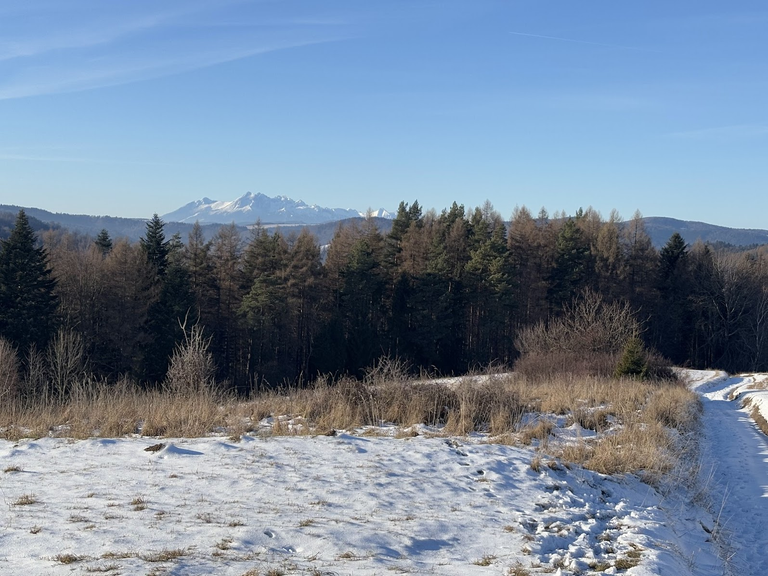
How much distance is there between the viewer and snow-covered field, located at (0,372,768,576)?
15.3ft

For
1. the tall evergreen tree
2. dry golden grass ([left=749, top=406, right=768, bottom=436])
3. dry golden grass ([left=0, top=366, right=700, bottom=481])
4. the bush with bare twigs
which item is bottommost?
dry golden grass ([left=749, top=406, right=768, bottom=436])

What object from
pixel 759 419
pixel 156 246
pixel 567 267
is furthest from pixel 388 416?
pixel 567 267

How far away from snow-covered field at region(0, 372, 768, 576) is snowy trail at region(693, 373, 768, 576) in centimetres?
4

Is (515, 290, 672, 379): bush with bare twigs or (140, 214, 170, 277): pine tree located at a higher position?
(140, 214, 170, 277): pine tree

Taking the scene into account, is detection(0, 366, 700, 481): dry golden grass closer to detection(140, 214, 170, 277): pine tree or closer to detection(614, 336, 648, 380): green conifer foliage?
detection(614, 336, 648, 380): green conifer foliage

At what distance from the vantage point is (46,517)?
5129 mm

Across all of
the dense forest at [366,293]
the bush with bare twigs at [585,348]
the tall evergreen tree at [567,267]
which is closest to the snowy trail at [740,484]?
the bush with bare twigs at [585,348]

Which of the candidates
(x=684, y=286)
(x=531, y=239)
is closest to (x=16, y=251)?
(x=531, y=239)

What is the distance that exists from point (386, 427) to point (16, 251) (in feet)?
95.4

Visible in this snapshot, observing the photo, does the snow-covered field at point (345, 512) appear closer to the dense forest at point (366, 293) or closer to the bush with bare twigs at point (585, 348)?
the bush with bare twigs at point (585, 348)

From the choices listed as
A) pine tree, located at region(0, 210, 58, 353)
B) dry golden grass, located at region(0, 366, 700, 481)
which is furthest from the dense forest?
dry golden grass, located at region(0, 366, 700, 481)

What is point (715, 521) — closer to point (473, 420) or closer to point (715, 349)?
point (473, 420)

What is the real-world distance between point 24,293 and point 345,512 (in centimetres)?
3135

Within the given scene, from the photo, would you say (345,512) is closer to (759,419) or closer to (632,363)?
(759,419)
